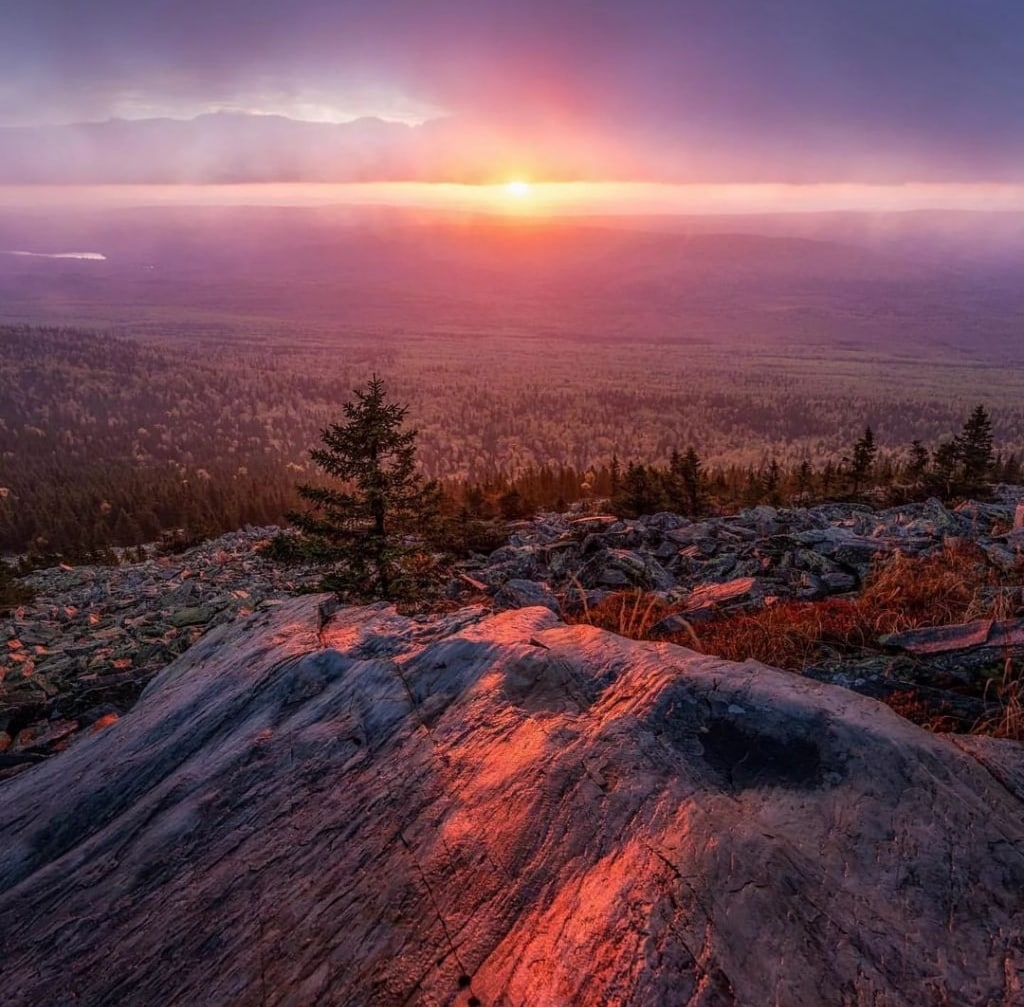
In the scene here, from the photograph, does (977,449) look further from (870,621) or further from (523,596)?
(870,621)

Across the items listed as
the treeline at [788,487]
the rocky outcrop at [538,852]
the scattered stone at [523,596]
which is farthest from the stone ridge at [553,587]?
the treeline at [788,487]

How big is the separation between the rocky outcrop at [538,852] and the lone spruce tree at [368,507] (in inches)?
278

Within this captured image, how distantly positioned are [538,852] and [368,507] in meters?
10.4

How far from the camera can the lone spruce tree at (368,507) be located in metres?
13.3

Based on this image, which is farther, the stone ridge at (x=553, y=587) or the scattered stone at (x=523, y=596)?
the scattered stone at (x=523, y=596)

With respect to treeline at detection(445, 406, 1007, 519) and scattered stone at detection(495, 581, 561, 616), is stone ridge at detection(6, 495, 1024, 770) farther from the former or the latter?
treeline at detection(445, 406, 1007, 519)

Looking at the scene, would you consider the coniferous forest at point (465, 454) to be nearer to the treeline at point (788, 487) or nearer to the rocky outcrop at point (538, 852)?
the treeline at point (788, 487)

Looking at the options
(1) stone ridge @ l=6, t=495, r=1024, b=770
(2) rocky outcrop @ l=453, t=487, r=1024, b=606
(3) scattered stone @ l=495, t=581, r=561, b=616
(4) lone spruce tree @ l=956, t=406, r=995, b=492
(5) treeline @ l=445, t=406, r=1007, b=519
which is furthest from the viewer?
(4) lone spruce tree @ l=956, t=406, r=995, b=492

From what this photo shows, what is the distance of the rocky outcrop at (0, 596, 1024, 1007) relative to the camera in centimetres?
317

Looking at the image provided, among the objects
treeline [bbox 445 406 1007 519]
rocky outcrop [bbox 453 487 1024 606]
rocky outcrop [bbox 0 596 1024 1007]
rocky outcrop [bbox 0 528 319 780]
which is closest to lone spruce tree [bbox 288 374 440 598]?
rocky outcrop [bbox 0 528 319 780]

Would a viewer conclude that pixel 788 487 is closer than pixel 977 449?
No

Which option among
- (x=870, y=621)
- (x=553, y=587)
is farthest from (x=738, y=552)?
(x=870, y=621)

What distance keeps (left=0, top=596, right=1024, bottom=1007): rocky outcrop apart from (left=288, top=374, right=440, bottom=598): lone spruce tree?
707cm

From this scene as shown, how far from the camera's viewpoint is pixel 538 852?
3.96 m
